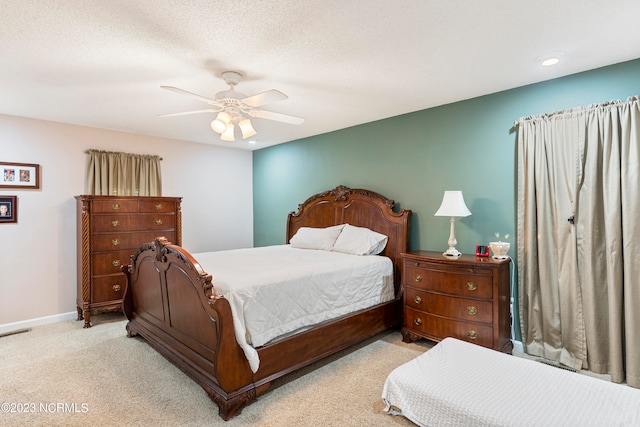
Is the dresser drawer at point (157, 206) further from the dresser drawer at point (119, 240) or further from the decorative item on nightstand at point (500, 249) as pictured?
the decorative item on nightstand at point (500, 249)

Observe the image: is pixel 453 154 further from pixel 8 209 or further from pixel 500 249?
pixel 8 209

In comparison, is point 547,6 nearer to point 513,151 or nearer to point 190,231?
point 513,151

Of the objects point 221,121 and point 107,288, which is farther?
point 107,288

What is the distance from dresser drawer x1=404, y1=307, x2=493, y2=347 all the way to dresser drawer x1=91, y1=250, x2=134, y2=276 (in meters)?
3.43

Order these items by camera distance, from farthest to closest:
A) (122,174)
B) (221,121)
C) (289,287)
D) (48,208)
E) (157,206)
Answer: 1. (122,174)
2. (157,206)
3. (48,208)
4. (221,121)
5. (289,287)

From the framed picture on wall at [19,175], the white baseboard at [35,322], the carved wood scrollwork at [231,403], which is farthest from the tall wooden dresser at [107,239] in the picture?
the carved wood scrollwork at [231,403]

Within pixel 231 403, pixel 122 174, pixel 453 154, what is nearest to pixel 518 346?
pixel 453 154

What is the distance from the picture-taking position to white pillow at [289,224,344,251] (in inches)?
160

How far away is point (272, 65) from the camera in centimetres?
254

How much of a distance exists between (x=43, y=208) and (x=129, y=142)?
132 centimetres

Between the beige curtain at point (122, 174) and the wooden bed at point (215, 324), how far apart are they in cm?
159

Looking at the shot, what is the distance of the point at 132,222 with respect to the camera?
4.12 metres

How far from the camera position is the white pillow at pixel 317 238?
4070mm

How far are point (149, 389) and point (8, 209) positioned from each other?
299cm
